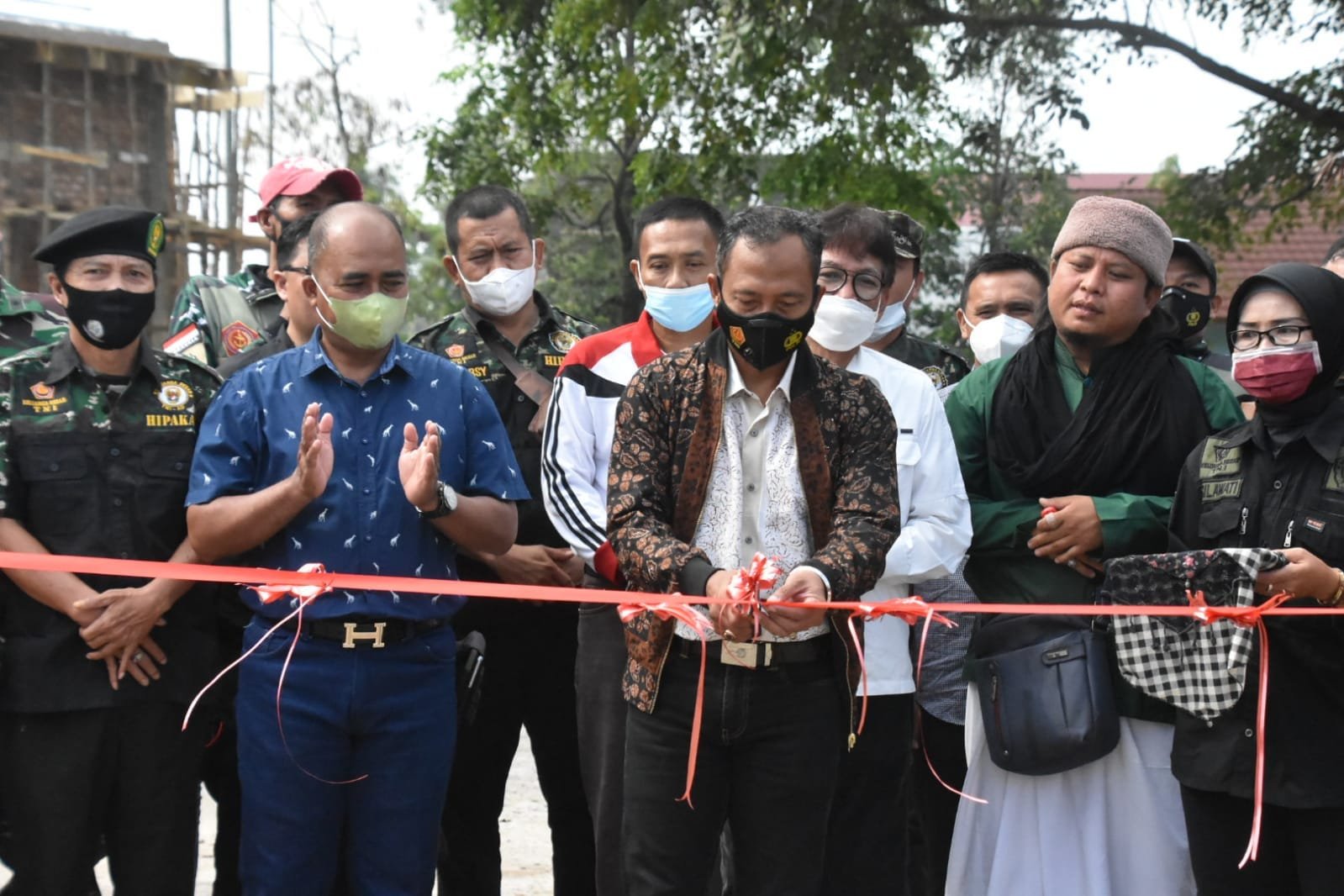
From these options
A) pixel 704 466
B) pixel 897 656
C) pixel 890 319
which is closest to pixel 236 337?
pixel 890 319

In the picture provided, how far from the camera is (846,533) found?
3389 mm

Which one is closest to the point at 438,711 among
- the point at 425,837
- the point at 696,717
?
the point at 425,837

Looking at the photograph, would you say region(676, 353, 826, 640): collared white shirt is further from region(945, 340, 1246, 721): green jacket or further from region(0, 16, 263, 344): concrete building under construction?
region(0, 16, 263, 344): concrete building under construction

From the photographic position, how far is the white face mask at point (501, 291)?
5074 millimetres

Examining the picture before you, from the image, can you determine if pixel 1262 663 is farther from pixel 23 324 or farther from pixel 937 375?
pixel 23 324

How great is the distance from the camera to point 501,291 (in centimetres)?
507

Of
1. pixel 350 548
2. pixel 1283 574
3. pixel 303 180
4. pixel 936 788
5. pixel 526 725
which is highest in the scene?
pixel 303 180

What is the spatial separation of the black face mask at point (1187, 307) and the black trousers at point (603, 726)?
8.32 ft

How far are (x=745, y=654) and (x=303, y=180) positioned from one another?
288cm

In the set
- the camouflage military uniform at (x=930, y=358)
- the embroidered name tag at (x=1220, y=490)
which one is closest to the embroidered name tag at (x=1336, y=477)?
the embroidered name tag at (x=1220, y=490)

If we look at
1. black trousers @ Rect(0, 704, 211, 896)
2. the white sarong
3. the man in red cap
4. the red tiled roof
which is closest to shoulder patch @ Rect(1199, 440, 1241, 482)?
the white sarong

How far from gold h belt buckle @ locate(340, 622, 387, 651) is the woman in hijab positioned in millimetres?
2174

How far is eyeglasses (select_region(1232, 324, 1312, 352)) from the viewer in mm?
3795

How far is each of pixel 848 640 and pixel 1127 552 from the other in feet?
3.43
